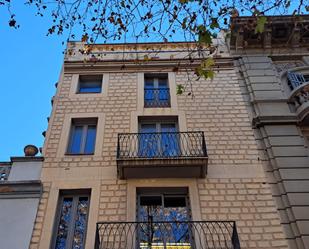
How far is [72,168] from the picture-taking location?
10859 mm

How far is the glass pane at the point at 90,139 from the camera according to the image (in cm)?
1171

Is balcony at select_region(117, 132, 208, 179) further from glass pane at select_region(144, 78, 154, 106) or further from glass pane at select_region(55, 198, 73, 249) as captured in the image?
glass pane at select_region(144, 78, 154, 106)

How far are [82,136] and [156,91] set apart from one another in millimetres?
3547

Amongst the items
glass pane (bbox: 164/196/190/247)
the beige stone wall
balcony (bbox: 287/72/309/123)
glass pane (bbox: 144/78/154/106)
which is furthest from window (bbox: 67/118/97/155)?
balcony (bbox: 287/72/309/123)

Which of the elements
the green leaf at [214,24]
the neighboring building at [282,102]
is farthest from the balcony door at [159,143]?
the green leaf at [214,24]

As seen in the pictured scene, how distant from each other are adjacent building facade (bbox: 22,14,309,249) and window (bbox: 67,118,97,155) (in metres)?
0.04

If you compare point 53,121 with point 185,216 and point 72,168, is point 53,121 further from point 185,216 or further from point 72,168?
point 185,216

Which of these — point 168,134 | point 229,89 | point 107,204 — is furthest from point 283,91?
point 107,204

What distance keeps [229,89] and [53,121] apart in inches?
268

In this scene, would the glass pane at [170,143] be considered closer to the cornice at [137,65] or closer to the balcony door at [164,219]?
the balcony door at [164,219]

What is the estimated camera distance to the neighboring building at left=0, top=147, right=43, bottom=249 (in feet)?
30.0

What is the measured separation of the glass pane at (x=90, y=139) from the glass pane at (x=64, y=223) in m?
1.90

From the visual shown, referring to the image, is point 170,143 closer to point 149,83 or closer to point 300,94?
point 149,83

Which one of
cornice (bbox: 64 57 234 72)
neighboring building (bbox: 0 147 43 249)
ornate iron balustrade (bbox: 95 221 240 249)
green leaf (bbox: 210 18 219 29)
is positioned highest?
cornice (bbox: 64 57 234 72)
